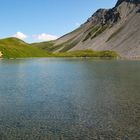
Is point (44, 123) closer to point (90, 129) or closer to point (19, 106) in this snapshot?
point (90, 129)

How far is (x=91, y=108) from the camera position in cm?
4338

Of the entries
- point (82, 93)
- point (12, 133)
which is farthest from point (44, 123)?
point (82, 93)

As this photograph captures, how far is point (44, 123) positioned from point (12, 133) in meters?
4.73

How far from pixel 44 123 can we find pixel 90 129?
17.2ft

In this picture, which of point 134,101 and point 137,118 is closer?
point 137,118

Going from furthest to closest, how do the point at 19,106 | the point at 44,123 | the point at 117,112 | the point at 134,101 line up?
the point at 134,101, the point at 19,106, the point at 117,112, the point at 44,123

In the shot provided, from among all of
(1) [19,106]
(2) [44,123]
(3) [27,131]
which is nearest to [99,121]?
(2) [44,123]

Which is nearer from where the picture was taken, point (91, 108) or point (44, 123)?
point (44, 123)

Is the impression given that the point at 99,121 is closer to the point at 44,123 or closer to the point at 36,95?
the point at 44,123

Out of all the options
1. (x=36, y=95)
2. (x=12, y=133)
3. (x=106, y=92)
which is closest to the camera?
(x=12, y=133)

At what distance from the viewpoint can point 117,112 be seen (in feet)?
134

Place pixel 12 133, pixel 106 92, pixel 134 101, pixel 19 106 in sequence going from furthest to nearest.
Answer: pixel 106 92
pixel 134 101
pixel 19 106
pixel 12 133

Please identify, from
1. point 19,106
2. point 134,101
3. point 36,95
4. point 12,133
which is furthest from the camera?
point 36,95

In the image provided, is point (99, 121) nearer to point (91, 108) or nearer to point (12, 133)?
point (91, 108)
